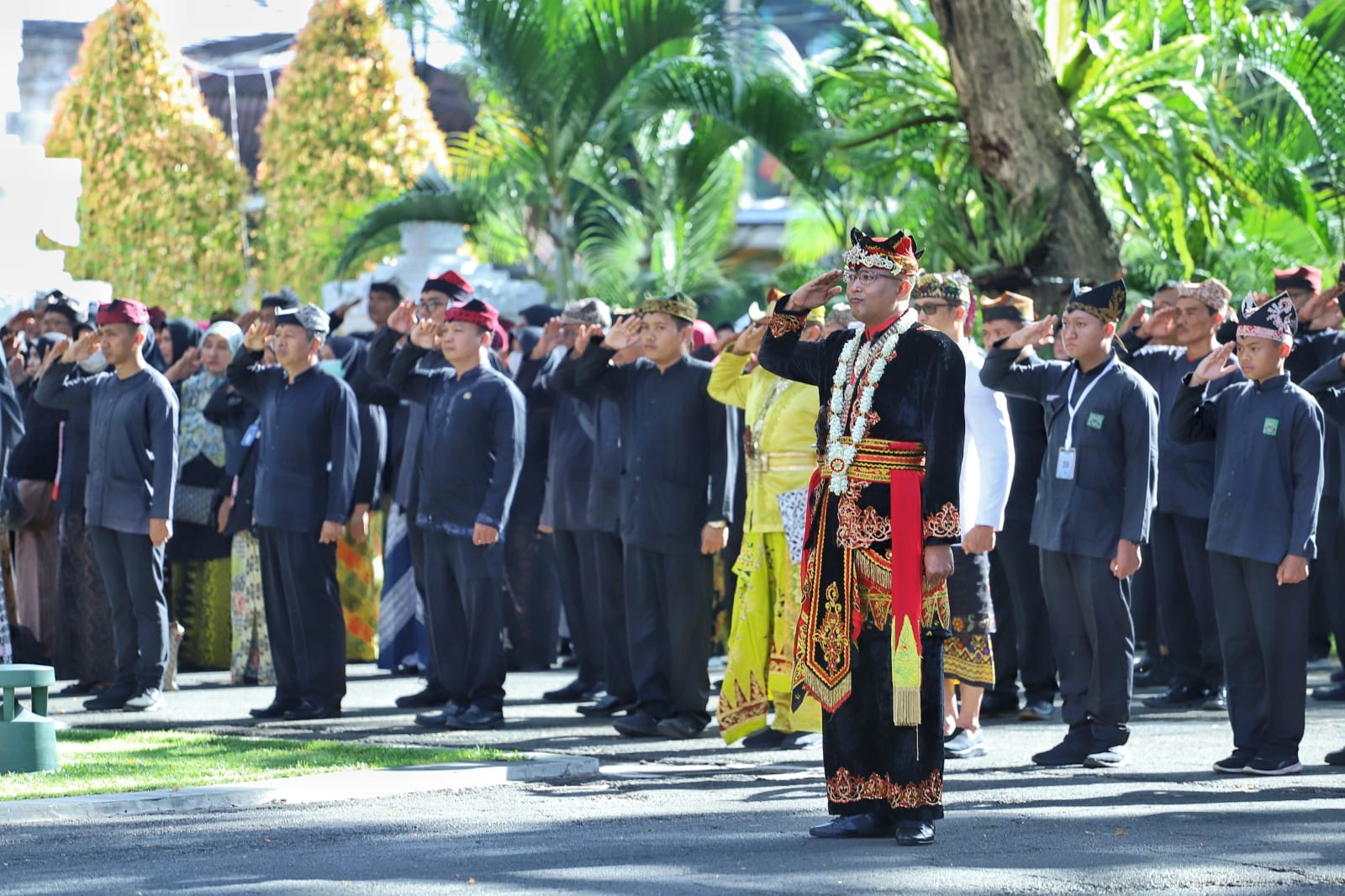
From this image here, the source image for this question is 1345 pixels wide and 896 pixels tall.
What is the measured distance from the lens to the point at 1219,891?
A: 20.7 feet

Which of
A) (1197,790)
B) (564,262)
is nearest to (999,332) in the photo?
(1197,790)

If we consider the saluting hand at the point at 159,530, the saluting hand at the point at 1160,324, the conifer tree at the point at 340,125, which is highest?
the conifer tree at the point at 340,125

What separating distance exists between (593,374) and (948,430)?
3988 mm

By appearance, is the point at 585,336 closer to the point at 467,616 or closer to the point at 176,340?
the point at 467,616

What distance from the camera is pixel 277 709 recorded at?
1150cm

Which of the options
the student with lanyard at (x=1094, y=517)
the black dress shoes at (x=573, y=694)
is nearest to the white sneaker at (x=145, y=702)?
the black dress shoes at (x=573, y=694)

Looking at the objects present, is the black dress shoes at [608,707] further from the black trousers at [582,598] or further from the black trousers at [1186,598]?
the black trousers at [1186,598]

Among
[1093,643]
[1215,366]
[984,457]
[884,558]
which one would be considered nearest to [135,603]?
[984,457]

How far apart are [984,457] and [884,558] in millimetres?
2313

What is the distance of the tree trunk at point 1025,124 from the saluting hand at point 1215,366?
5899 millimetres

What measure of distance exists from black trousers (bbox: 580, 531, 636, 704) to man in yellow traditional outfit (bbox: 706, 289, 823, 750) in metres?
1.27

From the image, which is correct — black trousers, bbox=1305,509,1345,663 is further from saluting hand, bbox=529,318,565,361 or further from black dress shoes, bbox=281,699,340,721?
black dress shoes, bbox=281,699,340,721

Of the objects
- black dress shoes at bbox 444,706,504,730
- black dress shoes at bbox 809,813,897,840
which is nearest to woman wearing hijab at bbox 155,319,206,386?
black dress shoes at bbox 444,706,504,730

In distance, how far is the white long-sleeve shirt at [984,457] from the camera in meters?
9.38
